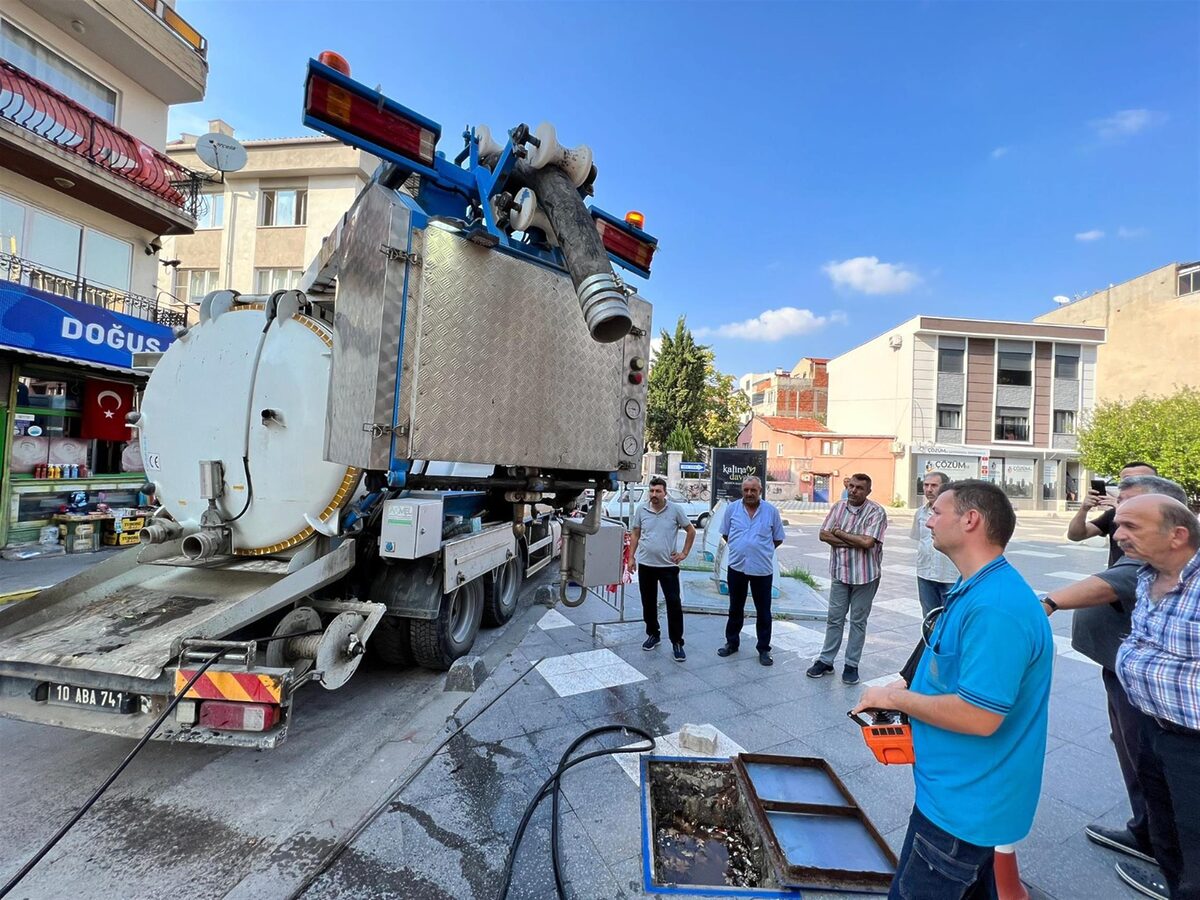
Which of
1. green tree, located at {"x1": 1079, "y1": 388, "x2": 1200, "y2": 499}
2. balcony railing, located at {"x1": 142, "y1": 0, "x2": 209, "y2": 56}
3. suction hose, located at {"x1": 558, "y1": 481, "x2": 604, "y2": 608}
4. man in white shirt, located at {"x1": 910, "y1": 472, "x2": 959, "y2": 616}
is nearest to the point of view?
man in white shirt, located at {"x1": 910, "y1": 472, "x2": 959, "y2": 616}

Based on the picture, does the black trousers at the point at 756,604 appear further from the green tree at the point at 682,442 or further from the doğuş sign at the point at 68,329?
the green tree at the point at 682,442

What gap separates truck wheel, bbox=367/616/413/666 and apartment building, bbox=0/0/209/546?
8.05 meters

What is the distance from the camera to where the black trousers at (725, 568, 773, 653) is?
5344 mm

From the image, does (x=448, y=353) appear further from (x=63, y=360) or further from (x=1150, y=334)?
(x=1150, y=334)

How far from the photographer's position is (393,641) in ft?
15.1

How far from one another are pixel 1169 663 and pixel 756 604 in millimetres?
3574

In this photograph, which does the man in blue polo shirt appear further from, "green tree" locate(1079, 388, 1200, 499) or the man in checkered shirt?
"green tree" locate(1079, 388, 1200, 499)

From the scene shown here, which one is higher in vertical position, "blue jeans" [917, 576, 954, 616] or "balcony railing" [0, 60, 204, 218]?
"balcony railing" [0, 60, 204, 218]

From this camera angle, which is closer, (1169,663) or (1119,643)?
(1169,663)

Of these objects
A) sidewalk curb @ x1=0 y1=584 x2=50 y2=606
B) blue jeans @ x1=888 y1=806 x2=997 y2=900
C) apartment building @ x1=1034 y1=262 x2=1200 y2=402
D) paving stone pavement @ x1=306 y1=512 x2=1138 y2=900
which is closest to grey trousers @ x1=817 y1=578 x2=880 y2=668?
paving stone pavement @ x1=306 y1=512 x2=1138 y2=900

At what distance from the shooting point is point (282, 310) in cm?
397

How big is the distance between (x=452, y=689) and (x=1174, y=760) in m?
4.15

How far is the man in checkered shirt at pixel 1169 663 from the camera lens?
6.44 ft

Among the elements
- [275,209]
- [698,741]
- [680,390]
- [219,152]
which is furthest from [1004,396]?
[219,152]
